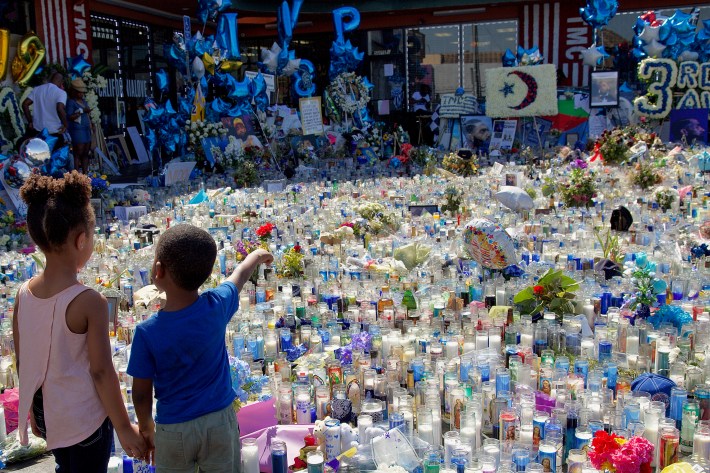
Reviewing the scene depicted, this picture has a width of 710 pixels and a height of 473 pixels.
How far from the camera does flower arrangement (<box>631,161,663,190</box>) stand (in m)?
9.32

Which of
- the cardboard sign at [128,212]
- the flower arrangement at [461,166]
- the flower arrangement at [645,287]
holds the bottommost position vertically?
the flower arrangement at [645,287]

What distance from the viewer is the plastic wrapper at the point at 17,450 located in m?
3.38

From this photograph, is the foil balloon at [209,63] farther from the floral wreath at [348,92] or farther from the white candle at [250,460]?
the white candle at [250,460]

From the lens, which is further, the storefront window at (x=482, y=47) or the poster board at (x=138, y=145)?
the storefront window at (x=482, y=47)

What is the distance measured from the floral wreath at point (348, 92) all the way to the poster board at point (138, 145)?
4.38 meters

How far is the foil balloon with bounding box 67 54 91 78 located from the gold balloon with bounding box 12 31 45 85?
115 cm

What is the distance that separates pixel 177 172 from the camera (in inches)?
480

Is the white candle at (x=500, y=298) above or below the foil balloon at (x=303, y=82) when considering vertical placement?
below

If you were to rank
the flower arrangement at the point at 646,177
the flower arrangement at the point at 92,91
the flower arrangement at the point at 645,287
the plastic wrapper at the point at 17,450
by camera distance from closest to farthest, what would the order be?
1. the plastic wrapper at the point at 17,450
2. the flower arrangement at the point at 645,287
3. the flower arrangement at the point at 646,177
4. the flower arrangement at the point at 92,91

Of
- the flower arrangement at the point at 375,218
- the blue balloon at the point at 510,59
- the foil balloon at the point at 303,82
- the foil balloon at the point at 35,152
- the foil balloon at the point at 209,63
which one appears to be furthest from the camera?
the blue balloon at the point at 510,59

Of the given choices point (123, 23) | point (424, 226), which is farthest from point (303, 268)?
point (123, 23)

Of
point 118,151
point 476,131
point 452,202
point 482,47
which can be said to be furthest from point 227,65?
point 482,47

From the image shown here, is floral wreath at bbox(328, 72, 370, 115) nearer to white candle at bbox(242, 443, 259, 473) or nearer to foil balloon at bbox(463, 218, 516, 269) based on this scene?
foil balloon at bbox(463, 218, 516, 269)

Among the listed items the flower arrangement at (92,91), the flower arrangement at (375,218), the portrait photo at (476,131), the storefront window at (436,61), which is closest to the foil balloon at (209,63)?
the flower arrangement at (92,91)
